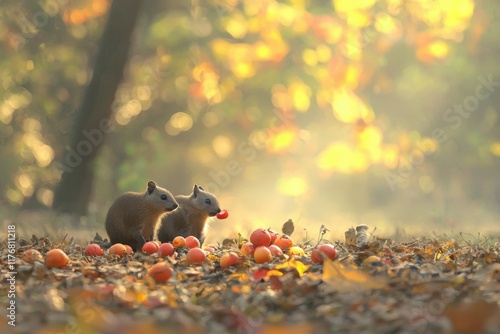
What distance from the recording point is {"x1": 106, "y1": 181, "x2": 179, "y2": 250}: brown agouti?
25.2ft

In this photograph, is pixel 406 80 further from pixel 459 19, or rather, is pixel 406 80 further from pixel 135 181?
pixel 135 181

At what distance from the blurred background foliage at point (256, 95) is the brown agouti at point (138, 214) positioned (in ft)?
16.5

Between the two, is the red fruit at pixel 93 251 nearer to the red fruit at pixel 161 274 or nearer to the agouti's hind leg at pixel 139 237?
the agouti's hind leg at pixel 139 237

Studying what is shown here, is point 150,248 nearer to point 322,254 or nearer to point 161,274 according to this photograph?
point 161,274

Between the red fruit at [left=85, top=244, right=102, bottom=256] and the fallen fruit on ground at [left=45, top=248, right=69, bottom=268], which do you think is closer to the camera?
the fallen fruit on ground at [left=45, top=248, right=69, bottom=268]

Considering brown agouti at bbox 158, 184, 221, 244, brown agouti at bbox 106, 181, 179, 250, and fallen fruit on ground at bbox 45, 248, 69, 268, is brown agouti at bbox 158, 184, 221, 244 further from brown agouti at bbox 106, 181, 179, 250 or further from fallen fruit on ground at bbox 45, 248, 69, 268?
fallen fruit on ground at bbox 45, 248, 69, 268

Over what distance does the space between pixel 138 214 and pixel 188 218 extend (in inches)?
24.6

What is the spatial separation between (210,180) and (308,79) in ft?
21.6

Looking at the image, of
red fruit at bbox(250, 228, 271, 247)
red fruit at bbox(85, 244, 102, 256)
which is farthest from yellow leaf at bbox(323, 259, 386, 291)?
red fruit at bbox(85, 244, 102, 256)

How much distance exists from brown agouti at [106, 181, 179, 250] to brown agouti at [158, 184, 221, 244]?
30cm

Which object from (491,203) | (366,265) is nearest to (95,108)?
(366,265)

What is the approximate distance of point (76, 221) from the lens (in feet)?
40.9

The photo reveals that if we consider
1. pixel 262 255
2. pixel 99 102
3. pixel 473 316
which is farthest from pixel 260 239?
pixel 99 102

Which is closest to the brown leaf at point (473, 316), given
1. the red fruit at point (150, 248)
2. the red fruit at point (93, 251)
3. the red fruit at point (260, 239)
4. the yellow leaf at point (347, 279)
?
the yellow leaf at point (347, 279)
